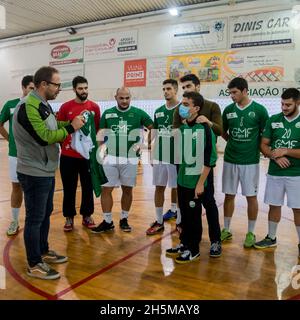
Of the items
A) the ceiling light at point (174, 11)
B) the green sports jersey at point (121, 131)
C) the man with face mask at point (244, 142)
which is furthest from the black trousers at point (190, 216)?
the ceiling light at point (174, 11)

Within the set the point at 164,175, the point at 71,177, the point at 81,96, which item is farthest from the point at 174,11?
the point at 71,177

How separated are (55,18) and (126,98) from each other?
1107cm

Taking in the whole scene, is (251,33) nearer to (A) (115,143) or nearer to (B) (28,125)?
(A) (115,143)

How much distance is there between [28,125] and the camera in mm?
2574

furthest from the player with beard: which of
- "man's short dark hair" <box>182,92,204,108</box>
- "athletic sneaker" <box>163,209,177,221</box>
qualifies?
"man's short dark hair" <box>182,92,204,108</box>

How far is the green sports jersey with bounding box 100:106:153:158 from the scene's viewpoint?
396 cm

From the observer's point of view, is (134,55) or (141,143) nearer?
(141,143)

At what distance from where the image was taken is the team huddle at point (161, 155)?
273 cm

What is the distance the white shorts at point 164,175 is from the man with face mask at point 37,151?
1.45m

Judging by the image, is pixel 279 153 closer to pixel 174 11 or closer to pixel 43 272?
pixel 43 272

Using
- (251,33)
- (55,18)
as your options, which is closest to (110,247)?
(251,33)

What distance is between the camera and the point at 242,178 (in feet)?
11.8

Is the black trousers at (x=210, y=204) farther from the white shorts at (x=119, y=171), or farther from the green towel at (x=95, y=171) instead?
the green towel at (x=95, y=171)

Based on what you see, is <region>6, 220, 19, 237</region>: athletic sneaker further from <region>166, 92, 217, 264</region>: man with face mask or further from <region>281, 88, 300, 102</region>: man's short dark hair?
<region>281, 88, 300, 102</region>: man's short dark hair
